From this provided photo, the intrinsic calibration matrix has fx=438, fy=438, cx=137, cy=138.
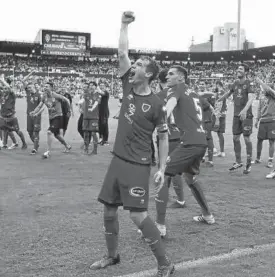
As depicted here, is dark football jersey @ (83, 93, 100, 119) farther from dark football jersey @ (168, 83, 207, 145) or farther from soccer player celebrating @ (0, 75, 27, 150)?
dark football jersey @ (168, 83, 207, 145)

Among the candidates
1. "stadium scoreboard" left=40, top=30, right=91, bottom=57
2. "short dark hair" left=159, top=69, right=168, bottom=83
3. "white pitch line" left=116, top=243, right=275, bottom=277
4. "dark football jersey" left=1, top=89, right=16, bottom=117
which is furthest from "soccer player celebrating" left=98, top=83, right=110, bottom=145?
"stadium scoreboard" left=40, top=30, right=91, bottom=57

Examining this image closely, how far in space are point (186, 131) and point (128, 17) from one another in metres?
1.80

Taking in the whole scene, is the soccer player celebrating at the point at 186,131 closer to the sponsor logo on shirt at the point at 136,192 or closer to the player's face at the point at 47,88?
the sponsor logo on shirt at the point at 136,192

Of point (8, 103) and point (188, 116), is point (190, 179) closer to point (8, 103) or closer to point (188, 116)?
point (188, 116)

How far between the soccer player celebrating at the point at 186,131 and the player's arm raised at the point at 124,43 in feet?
4.00

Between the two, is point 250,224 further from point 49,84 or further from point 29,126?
point 29,126

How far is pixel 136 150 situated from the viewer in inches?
147

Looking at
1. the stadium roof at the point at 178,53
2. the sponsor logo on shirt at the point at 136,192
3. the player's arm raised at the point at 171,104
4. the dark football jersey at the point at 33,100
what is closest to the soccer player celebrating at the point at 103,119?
the dark football jersey at the point at 33,100

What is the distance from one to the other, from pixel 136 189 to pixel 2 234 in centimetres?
203

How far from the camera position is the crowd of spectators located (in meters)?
57.3

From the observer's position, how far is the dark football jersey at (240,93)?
8984 mm

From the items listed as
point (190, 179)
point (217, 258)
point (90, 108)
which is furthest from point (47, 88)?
point (217, 258)

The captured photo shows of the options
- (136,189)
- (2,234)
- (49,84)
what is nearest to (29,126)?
(49,84)

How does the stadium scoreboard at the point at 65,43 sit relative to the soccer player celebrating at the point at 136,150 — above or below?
above
